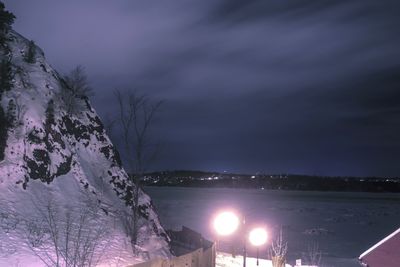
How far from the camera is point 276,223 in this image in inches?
3593

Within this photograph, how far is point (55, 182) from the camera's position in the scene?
89.8ft

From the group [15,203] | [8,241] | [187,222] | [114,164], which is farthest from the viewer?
[187,222]

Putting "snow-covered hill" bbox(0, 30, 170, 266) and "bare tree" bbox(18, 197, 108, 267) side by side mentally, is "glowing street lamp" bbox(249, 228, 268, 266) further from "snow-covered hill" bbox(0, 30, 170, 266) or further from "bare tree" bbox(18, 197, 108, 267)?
"bare tree" bbox(18, 197, 108, 267)

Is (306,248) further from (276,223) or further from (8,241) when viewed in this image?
(8,241)

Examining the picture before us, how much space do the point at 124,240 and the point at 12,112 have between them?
9.65m

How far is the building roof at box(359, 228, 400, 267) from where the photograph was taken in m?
19.0

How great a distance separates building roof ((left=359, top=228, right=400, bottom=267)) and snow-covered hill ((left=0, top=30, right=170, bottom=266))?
1049 cm

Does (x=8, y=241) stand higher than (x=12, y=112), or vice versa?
(x=12, y=112)

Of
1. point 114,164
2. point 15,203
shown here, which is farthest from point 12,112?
point 114,164

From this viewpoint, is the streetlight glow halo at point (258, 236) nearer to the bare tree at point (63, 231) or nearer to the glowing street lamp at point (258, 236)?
the glowing street lamp at point (258, 236)

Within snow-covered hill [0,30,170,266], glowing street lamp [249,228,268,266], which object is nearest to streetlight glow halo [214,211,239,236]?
glowing street lamp [249,228,268,266]

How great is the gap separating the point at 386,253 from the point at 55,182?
17306 millimetres

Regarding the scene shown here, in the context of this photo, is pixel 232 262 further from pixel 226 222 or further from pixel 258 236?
pixel 226 222

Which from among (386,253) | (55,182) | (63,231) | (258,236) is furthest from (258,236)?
(55,182)
